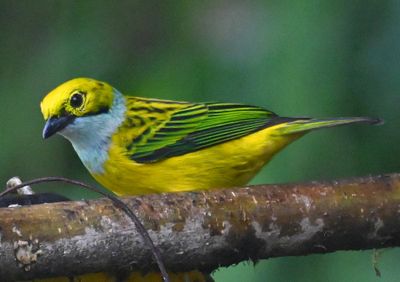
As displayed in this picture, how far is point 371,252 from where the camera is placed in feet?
16.7

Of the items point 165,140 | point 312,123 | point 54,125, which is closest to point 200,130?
point 165,140

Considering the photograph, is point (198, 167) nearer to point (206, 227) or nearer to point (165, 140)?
point (165, 140)

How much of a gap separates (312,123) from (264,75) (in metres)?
0.58

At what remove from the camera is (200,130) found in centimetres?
522

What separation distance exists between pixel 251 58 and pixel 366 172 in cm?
78

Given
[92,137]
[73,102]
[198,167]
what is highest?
[73,102]

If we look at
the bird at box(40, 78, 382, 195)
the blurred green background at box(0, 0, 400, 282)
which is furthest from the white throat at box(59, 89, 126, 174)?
the blurred green background at box(0, 0, 400, 282)

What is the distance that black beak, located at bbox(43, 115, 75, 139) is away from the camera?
489 cm

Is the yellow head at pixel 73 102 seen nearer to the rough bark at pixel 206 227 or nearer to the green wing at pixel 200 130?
the green wing at pixel 200 130

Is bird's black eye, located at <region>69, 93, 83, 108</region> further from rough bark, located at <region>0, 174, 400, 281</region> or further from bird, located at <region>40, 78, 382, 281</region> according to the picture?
rough bark, located at <region>0, 174, 400, 281</region>

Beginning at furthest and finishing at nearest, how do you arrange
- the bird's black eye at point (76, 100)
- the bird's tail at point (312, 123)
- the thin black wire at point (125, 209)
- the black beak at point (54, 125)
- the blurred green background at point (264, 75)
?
the blurred green background at point (264, 75) → the bird's black eye at point (76, 100) → the black beak at point (54, 125) → the bird's tail at point (312, 123) → the thin black wire at point (125, 209)

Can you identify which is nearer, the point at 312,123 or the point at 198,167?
the point at 312,123

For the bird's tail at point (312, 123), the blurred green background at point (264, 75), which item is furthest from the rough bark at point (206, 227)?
the blurred green background at point (264, 75)

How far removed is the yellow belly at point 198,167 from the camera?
5.04m
